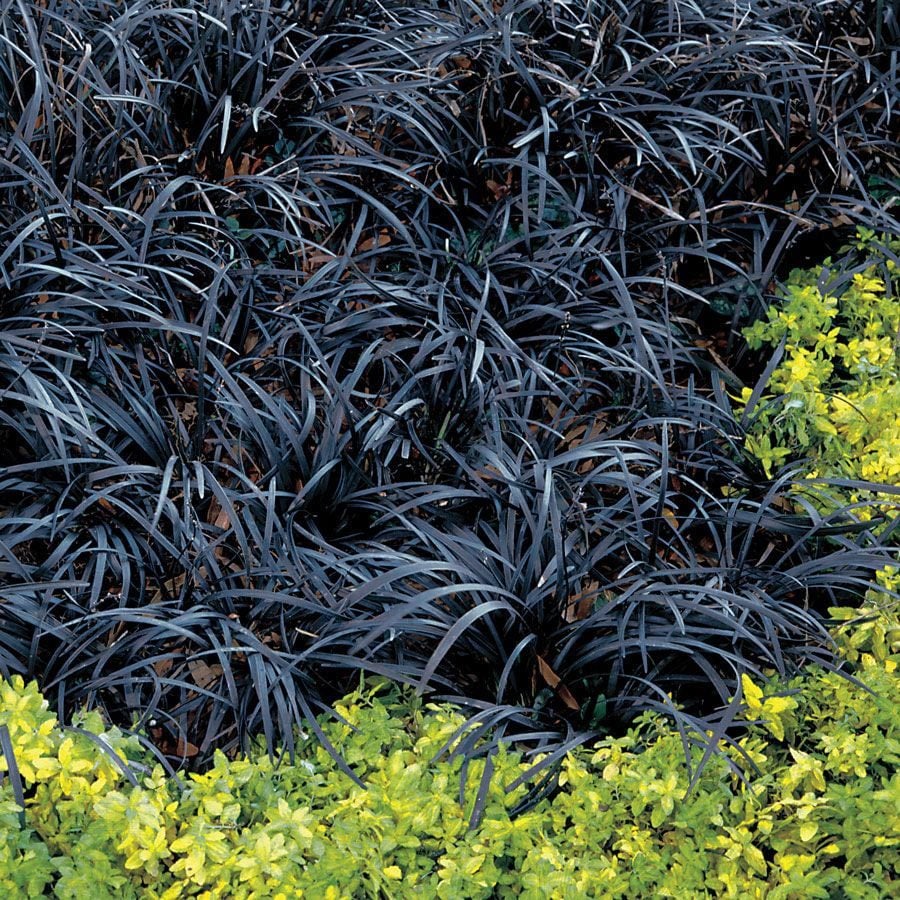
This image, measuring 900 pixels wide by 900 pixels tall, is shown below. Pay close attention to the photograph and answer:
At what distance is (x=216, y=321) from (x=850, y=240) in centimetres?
200

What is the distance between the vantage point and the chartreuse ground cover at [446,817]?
2.10 m

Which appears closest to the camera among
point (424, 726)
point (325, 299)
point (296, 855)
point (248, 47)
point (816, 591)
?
point (296, 855)

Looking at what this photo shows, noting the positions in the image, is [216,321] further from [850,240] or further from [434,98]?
[850,240]

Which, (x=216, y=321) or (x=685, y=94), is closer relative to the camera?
(x=216, y=321)

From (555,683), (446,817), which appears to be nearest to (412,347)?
(555,683)

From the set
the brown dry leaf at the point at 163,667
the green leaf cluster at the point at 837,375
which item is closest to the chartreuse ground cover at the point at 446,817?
the brown dry leaf at the point at 163,667

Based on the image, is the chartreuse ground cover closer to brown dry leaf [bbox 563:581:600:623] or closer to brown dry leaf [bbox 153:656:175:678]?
brown dry leaf [bbox 153:656:175:678]

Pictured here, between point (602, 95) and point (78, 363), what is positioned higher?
point (602, 95)

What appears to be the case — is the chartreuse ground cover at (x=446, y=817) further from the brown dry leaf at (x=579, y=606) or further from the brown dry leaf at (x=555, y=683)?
the brown dry leaf at (x=579, y=606)

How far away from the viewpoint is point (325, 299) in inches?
124

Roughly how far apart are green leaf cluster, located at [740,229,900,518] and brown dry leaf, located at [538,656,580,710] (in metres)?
0.87

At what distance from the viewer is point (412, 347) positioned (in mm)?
3037

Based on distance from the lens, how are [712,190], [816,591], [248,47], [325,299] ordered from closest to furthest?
[816,591], [325,299], [248,47], [712,190]

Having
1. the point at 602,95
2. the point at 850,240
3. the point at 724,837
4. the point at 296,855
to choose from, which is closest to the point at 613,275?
the point at 602,95
